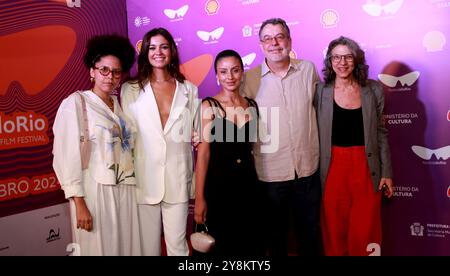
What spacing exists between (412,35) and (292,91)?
1.00m

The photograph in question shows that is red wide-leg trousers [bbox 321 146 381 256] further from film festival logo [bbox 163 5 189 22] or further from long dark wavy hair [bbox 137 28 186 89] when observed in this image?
film festival logo [bbox 163 5 189 22]

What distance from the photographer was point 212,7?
11.9 ft

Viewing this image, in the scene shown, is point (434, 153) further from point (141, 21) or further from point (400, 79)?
point (141, 21)

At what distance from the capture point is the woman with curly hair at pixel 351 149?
254cm

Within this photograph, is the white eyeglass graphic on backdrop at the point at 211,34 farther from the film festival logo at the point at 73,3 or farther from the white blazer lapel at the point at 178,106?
the white blazer lapel at the point at 178,106

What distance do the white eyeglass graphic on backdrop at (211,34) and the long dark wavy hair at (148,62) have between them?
1.18 meters

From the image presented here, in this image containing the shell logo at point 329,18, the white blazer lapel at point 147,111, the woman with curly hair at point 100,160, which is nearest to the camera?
the woman with curly hair at point 100,160

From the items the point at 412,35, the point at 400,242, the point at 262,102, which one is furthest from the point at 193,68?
A: the point at 400,242

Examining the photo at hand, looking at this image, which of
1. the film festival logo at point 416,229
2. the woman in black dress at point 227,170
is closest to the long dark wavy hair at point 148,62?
the woman in black dress at point 227,170

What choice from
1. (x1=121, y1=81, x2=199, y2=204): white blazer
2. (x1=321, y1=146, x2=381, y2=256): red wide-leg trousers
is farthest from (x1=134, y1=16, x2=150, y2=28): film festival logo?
(x1=321, y1=146, x2=381, y2=256): red wide-leg trousers

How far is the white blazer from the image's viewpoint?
244 cm

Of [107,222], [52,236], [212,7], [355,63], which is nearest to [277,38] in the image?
[355,63]

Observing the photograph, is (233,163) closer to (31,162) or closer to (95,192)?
(95,192)

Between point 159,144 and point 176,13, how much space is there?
1.83 meters
